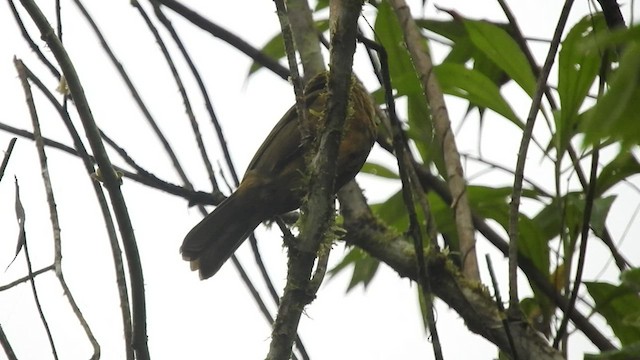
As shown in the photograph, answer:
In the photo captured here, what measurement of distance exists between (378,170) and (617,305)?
0.83 metres

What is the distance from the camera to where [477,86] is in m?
2.10

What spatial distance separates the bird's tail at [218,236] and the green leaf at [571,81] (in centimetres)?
101

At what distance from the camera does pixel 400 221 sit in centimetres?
244

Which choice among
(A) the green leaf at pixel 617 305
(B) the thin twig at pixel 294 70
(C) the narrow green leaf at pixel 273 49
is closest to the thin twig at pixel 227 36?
(C) the narrow green leaf at pixel 273 49

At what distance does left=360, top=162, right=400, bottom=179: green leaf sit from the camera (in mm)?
2514

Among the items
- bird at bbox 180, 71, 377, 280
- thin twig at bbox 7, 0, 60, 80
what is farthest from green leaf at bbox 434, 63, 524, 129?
thin twig at bbox 7, 0, 60, 80

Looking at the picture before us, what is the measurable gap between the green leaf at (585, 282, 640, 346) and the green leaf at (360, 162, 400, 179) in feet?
2.32

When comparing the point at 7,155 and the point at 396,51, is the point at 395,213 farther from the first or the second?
the point at 7,155

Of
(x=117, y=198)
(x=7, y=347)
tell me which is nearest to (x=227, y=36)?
(x=117, y=198)

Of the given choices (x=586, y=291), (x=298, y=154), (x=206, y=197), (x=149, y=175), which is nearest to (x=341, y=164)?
(x=298, y=154)

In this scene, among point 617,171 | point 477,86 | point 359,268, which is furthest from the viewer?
point 359,268

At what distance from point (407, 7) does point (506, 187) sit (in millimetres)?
554

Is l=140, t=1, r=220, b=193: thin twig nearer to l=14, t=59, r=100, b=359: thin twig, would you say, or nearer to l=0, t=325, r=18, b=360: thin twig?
l=14, t=59, r=100, b=359: thin twig

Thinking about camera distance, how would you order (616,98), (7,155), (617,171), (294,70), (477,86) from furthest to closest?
1. (477,86)
2. (617,171)
3. (7,155)
4. (294,70)
5. (616,98)
